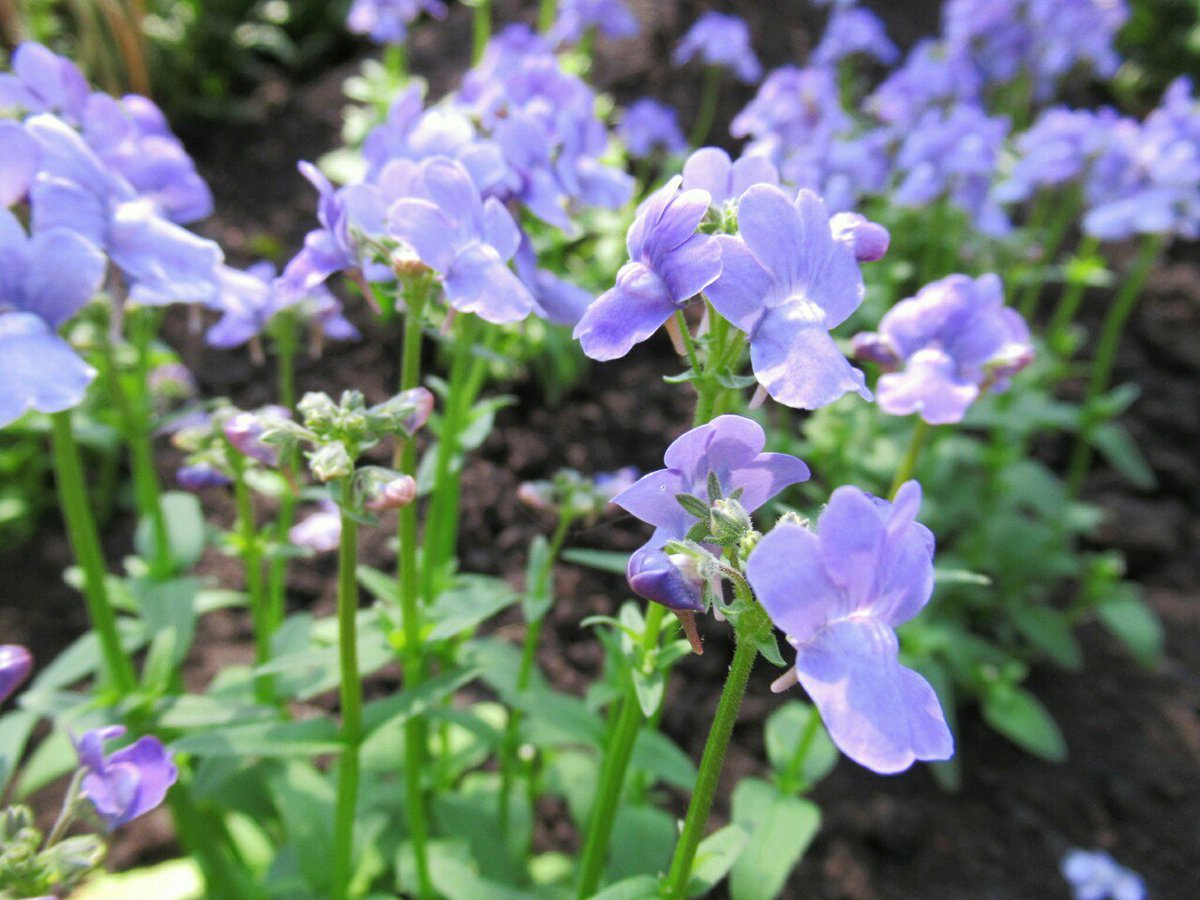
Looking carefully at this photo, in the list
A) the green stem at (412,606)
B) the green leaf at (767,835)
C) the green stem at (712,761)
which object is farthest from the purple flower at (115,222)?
the green leaf at (767,835)

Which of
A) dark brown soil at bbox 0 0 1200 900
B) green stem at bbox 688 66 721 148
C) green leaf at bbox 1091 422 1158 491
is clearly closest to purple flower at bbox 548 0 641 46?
green stem at bbox 688 66 721 148

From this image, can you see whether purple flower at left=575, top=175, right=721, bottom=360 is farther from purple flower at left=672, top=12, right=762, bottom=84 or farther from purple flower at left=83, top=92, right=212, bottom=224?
purple flower at left=672, top=12, right=762, bottom=84

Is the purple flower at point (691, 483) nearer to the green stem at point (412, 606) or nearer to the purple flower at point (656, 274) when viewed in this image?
the purple flower at point (656, 274)

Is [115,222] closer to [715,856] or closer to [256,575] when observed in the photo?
[256,575]

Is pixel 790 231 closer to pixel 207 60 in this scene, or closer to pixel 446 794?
pixel 446 794

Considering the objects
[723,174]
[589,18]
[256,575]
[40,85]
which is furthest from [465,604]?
[589,18]
